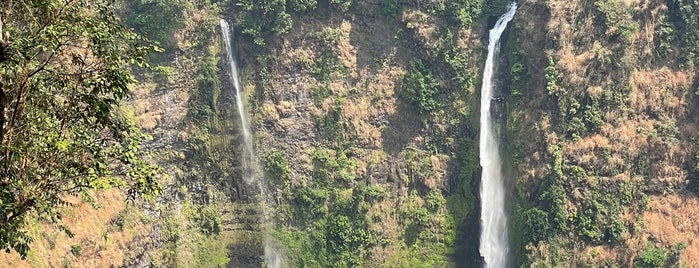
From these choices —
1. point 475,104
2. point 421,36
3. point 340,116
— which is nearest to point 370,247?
point 340,116

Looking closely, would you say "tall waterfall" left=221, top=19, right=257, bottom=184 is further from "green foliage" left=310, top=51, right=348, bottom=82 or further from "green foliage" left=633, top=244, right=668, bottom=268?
"green foliage" left=633, top=244, right=668, bottom=268

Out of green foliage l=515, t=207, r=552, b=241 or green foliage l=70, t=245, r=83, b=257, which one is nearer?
green foliage l=70, t=245, r=83, b=257

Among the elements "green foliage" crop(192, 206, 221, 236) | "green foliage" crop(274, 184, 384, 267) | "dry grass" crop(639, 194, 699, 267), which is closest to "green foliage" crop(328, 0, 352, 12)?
"green foliage" crop(274, 184, 384, 267)

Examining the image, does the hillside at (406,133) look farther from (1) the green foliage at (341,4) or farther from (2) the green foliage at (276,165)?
(1) the green foliage at (341,4)

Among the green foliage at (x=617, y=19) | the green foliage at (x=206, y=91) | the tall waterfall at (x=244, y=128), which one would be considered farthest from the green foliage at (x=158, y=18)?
the green foliage at (x=617, y=19)

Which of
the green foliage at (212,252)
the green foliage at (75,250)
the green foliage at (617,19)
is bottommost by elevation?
the green foliage at (212,252)
